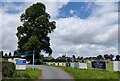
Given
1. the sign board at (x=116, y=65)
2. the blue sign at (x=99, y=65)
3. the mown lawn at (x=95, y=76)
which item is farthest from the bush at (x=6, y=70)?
the blue sign at (x=99, y=65)

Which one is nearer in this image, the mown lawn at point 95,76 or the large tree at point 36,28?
the mown lawn at point 95,76

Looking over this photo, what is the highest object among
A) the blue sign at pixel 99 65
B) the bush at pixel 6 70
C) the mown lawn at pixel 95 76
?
the blue sign at pixel 99 65

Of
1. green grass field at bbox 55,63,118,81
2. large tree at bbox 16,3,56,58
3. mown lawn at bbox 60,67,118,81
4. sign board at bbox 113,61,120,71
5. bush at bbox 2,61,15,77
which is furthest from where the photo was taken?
large tree at bbox 16,3,56,58

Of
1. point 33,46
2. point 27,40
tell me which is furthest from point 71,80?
point 27,40

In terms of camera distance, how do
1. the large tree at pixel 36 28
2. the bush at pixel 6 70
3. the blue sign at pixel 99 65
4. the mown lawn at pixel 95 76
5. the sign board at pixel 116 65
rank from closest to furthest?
1. the mown lawn at pixel 95 76
2. the bush at pixel 6 70
3. the sign board at pixel 116 65
4. the blue sign at pixel 99 65
5. the large tree at pixel 36 28

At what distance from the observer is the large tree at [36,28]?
9012 centimetres

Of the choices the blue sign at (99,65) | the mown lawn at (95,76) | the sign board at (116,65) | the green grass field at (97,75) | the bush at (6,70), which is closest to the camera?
the green grass field at (97,75)

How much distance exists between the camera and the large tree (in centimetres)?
9012

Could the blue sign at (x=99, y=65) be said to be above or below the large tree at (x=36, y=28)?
below

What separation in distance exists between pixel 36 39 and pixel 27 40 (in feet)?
19.4

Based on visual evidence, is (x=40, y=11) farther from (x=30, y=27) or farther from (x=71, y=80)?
(x=71, y=80)

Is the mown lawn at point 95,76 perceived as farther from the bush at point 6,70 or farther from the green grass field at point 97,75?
the bush at point 6,70

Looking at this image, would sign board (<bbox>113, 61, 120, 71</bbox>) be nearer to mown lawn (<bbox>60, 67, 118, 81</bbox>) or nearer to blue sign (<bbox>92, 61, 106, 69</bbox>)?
mown lawn (<bbox>60, 67, 118, 81</bbox>)

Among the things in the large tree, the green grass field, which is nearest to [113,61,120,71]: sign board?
the green grass field
